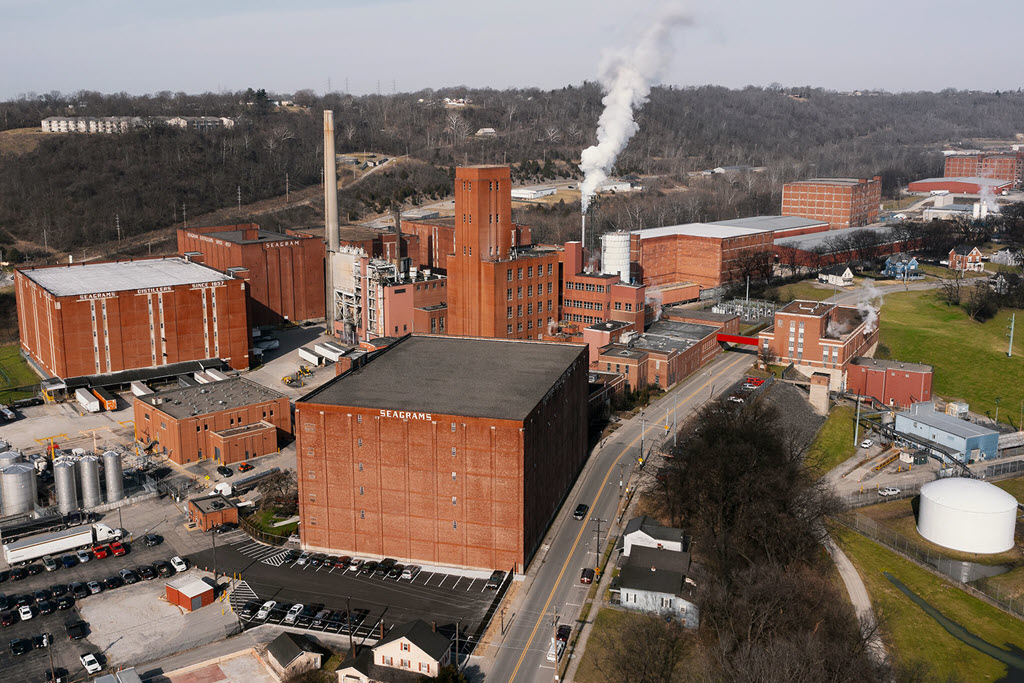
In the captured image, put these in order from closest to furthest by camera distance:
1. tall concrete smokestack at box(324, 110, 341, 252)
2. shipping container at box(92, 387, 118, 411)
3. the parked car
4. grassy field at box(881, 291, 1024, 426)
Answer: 1. the parked car
2. shipping container at box(92, 387, 118, 411)
3. grassy field at box(881, 291, 1024, 426)
4. tall concrete smokestack at box(324, 110, 341, 252)

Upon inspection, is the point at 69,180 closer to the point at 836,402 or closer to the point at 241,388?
the point at 241,388

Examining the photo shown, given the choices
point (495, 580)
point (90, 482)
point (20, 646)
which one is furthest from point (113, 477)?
→ point (495, 580)

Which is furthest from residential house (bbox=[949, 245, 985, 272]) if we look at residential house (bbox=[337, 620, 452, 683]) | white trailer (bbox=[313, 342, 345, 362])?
residential house (bbox=[337, 620, 452, 683])

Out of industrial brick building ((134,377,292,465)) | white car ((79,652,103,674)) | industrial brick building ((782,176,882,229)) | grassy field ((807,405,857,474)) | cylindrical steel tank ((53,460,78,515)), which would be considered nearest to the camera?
white car ((79,652,103,674))

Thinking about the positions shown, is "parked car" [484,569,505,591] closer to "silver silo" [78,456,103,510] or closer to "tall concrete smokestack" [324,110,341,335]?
"silver silo" [78,456,103,510]

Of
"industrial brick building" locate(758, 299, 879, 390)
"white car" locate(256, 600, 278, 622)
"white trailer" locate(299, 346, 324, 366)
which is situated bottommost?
"white car" locate(256, 600, 278, 622)

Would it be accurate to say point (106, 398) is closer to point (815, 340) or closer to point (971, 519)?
point (815, 340)
